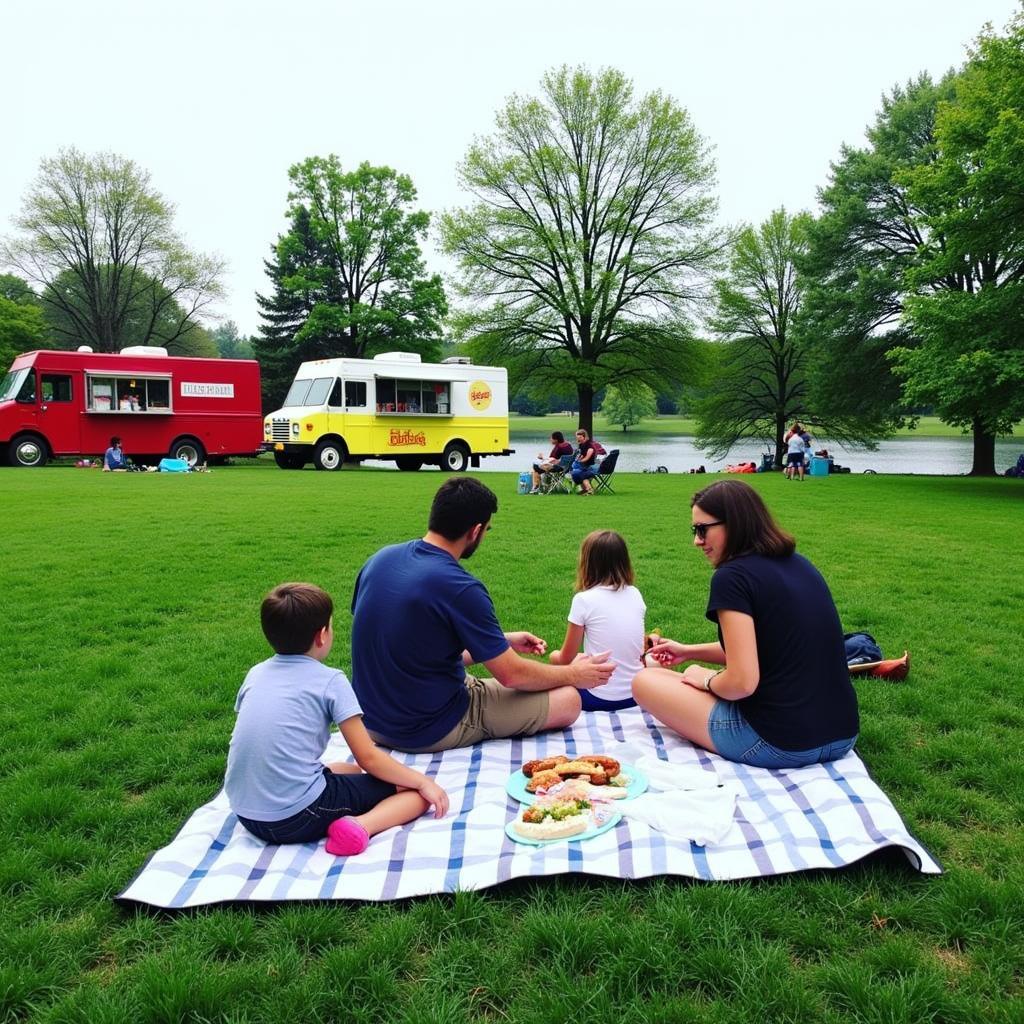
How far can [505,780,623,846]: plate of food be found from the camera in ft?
9.31

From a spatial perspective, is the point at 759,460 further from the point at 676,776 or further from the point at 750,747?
the point at 676,776

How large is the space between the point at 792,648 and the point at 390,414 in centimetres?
2206

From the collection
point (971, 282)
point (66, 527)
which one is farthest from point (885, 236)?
point (66, 527)

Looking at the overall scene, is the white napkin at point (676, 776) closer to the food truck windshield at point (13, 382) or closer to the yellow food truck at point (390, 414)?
the yellow food truck at point (390, 414)

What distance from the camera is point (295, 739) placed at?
275 cm

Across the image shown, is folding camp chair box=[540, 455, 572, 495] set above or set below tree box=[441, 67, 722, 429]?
below

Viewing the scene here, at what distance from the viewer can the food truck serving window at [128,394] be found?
22391 mm

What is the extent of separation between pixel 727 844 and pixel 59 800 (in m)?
2.59

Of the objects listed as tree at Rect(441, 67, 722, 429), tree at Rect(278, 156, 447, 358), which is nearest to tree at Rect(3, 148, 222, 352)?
tree at Rect(278, 156, 447, 358)

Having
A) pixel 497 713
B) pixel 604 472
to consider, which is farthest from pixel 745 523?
pixel 604 472

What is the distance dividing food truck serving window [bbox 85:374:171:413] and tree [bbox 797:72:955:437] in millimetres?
21468

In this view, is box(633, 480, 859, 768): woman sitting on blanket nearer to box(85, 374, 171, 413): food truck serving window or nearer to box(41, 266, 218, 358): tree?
box(85, 374, 171, 413): food truck serving window

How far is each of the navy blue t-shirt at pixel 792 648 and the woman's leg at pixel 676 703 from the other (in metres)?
0.28

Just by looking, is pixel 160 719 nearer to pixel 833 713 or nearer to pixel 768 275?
pixel 833 713
